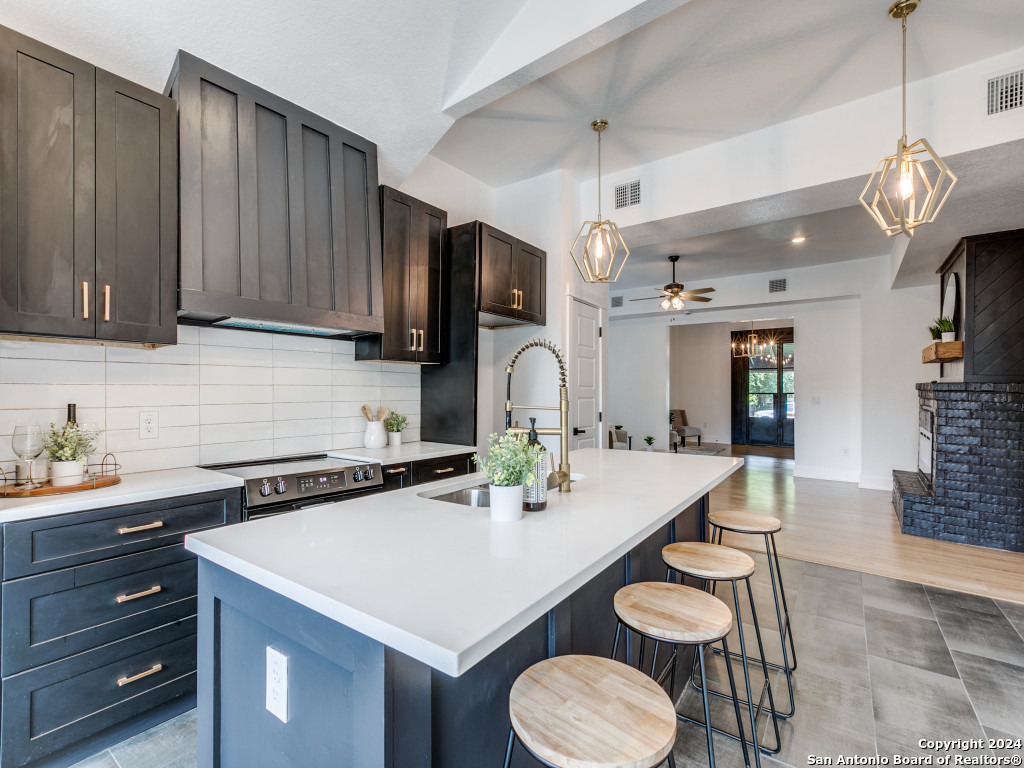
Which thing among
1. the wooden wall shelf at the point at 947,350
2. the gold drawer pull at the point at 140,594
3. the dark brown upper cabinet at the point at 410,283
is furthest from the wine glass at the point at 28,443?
the wooden wall shelf at the point at 947,350

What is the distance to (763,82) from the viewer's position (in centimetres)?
273

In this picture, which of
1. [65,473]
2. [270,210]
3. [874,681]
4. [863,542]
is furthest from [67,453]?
[863,542]

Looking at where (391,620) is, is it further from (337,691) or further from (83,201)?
(83,201)

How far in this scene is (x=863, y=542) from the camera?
415 centimetres

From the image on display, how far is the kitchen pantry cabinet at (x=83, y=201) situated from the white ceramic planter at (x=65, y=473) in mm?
505

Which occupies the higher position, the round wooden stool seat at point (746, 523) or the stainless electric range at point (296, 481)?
the stainless electric range at point (296, 481)

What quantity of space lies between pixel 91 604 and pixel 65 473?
512 millimetres

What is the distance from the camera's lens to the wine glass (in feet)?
5.82

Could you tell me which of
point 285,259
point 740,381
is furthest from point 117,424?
point 740,381

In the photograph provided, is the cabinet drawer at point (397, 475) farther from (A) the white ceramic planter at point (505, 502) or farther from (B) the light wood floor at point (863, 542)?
(B) the light wood floor at point (863, 542)

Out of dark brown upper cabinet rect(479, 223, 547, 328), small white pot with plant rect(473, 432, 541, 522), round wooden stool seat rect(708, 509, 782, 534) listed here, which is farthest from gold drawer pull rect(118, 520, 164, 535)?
round wooden stool seat rect(708, 509, 782, 534)

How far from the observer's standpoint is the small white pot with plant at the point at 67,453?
1832 mm

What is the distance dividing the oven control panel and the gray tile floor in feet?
3.19

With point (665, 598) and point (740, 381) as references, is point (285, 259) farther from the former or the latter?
point (740, 381)
